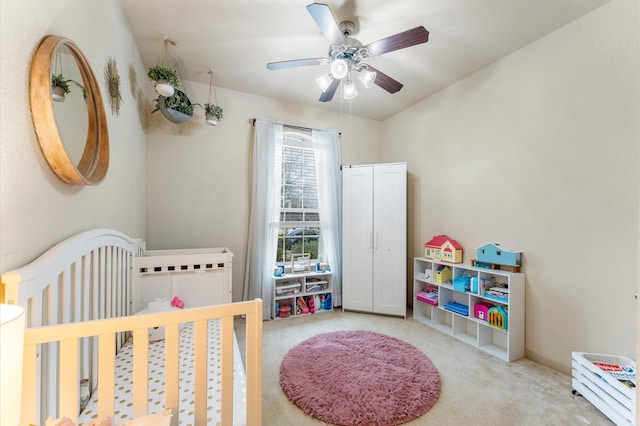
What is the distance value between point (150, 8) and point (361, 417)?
10.1 ft

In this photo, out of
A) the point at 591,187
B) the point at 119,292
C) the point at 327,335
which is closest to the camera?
the point at 119,292

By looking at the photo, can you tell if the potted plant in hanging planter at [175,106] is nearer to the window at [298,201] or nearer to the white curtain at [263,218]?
the white curtain at [263,218]

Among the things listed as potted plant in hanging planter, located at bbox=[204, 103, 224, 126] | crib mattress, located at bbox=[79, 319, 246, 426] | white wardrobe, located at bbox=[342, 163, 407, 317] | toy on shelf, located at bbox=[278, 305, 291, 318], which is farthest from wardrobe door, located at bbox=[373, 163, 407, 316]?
crib mattress, located at bbox=[79, 319, 246, 426]

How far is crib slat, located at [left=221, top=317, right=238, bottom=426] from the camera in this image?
3.03 ft

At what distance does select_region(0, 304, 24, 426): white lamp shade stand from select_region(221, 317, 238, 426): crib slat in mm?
493

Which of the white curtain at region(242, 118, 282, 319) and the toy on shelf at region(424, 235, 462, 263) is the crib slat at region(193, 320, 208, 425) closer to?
the white curtain at region(242, 118, 282, 319)

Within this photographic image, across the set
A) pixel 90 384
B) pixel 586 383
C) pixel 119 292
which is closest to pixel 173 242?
pixel 119 292

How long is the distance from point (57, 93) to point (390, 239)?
2975 millimetres

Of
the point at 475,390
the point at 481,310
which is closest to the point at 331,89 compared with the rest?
the point at 481,310

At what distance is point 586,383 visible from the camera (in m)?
1.64

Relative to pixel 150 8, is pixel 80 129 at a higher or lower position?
lower

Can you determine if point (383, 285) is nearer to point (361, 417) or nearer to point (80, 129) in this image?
point (361, 417)

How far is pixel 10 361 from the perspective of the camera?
573 mm

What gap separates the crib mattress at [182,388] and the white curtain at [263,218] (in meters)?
1.37
